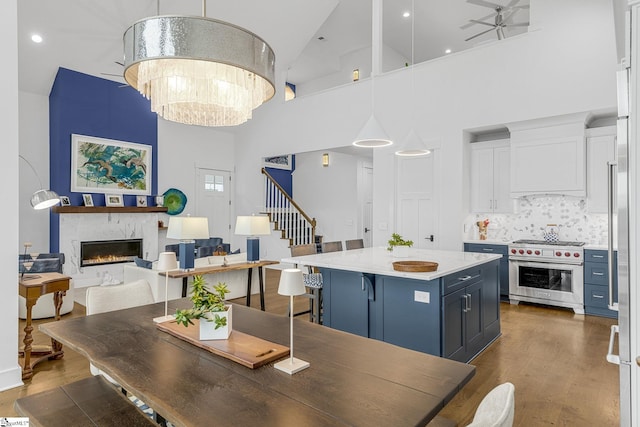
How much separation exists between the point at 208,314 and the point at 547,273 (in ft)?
16.7

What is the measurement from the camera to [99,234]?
7.21 meters

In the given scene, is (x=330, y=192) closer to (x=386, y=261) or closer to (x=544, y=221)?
(x=544, y=221)

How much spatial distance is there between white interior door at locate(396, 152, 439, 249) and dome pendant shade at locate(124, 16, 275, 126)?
4972 mm

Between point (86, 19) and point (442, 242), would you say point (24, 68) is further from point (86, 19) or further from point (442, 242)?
point (442, 242)

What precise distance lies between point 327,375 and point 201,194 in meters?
8.13

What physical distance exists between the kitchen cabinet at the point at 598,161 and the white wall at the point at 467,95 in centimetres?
42

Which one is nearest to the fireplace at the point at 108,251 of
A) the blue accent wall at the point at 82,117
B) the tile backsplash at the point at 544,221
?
the blue accent wall at the point at 82,117

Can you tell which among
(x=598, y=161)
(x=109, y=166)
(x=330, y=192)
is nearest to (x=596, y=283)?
(x=598, y=161)

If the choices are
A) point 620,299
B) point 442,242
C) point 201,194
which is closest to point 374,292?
point 620,299

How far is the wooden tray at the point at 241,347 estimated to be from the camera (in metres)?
1.59

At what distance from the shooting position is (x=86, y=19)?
227 inches

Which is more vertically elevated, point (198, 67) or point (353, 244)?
point (198, 67)

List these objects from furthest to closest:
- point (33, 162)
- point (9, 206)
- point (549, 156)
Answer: point (33, 162), point (549, 156), point (9, 206)

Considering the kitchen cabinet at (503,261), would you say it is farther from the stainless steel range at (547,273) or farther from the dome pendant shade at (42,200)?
the dome pendant shade at (42,200)
